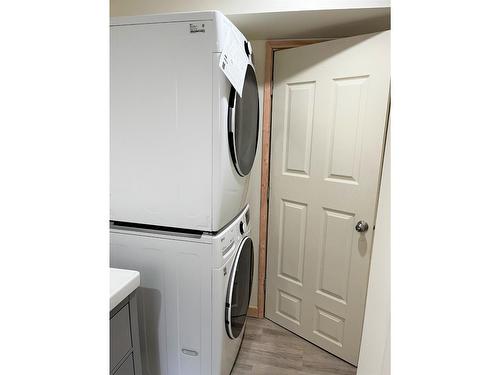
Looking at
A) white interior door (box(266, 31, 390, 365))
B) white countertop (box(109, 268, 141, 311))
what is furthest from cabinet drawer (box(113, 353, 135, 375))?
white interior door (box(266, 31, 390, 365))

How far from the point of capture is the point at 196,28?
44.5 inches

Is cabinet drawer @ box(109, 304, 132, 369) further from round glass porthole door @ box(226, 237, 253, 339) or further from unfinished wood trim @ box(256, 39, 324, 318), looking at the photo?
unfinished wood trim @ box(256, 39, 324, 318)

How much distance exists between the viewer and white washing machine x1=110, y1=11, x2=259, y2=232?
1.16 metres

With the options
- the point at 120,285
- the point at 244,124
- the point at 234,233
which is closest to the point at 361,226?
the point at 234,233

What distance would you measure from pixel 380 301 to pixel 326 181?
3.55 ft

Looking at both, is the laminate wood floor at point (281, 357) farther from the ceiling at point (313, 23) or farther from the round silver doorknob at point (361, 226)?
the ceiling at point (313, 23)

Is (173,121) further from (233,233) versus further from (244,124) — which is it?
(233,233)

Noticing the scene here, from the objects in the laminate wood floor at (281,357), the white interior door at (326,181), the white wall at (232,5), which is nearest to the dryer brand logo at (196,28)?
the white wall at (232,5)

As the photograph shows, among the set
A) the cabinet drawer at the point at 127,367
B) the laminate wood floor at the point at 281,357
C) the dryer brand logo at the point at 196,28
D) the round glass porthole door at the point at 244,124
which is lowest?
the laminate wood floor at the point at 281,357

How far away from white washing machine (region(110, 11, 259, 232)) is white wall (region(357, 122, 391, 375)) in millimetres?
626

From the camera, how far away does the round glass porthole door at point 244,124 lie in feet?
4.17
